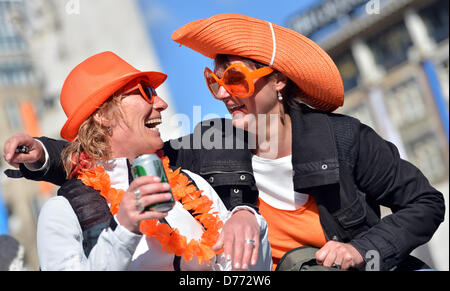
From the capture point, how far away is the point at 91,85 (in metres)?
2.96

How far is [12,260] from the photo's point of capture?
15.7 feet

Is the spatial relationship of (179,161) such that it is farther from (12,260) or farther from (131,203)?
(12,260)

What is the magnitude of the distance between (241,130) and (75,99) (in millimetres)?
1026

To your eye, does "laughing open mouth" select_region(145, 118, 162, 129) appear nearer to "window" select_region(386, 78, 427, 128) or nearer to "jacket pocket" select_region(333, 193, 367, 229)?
"jacket pocket" select_region(333, 193, 367, 229)

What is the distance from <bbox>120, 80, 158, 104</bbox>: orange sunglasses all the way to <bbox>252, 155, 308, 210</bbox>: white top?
2.51 feet

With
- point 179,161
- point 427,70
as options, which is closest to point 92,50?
point 427,70

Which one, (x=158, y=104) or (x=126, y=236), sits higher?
(x=158, y=104)

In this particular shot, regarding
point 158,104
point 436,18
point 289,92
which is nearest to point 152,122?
point 158,104

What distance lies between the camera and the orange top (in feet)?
10.5

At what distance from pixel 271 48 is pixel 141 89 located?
31.2 inches

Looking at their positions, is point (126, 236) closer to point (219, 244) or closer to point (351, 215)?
point (219, 244)

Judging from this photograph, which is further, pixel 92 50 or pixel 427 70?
pixel 92 50

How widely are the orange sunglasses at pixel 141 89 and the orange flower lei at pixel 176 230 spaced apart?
0.45m

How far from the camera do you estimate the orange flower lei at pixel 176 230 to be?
2645 millimetres
